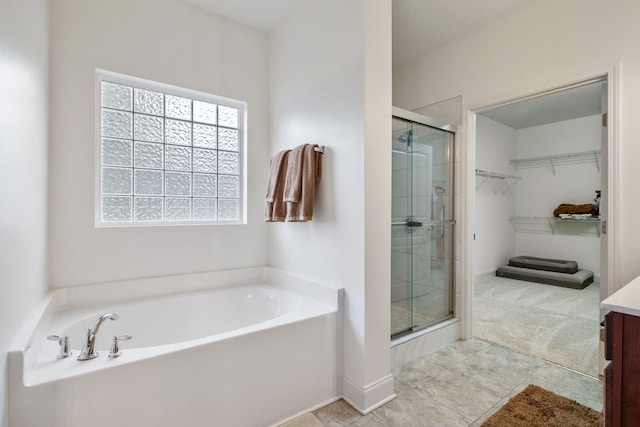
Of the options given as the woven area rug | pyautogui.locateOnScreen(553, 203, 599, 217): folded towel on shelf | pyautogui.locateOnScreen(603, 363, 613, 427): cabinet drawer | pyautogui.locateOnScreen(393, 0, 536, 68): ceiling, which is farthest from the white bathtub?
pyautogui.locateOnScreen(553, 203, 599, 217): folded towel on shelf

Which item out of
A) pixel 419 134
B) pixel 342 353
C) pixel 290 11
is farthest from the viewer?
pixel 419 134

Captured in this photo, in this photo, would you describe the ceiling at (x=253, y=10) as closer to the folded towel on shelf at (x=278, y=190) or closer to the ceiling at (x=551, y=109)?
the folded towel on shelf at (x=278, y=190)

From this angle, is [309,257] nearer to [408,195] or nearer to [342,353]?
[342,353]

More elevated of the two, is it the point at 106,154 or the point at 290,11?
the point at 290,11

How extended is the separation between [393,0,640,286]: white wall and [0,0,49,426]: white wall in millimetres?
2852

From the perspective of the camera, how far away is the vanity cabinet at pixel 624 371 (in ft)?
2.89

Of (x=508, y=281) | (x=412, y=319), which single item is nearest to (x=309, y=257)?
(x=412, y=319)

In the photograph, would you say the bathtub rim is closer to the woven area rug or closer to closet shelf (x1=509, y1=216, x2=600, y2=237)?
the woven area rug

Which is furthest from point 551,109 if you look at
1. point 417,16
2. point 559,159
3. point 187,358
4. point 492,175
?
point 187,358

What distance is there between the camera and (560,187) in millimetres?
5047

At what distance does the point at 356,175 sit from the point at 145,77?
168 cm

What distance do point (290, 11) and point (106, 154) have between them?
1.73 metres

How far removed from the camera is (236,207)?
104 inches

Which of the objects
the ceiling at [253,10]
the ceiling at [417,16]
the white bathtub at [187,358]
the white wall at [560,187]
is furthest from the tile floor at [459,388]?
the white wall at [560,187]
